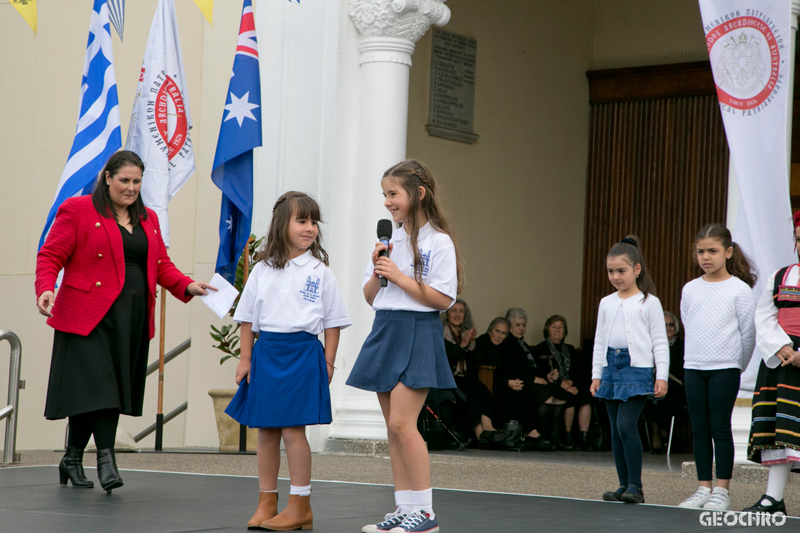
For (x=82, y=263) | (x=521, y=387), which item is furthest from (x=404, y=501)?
(x=521, y=387)

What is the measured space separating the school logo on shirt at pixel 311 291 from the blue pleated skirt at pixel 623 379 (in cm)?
201

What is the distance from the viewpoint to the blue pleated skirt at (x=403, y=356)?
3795mm

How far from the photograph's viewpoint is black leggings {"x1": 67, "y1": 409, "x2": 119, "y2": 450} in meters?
5.03

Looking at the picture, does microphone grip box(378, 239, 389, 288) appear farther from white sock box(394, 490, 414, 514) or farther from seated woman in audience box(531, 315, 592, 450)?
seated woman in audience box(531, 315, 592, 450)

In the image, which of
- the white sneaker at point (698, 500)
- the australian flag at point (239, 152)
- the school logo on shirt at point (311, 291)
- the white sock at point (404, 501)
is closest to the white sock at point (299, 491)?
the white sock at point (404, 501)

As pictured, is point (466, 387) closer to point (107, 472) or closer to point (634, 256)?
point (634, 256)

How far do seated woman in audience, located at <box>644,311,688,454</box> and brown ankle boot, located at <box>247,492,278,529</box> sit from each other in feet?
21.1

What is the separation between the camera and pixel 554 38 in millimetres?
12062

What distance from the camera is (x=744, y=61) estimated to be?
21.2 ft

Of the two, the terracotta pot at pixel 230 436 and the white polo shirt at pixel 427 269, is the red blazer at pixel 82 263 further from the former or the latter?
the terracotta pot at pixel 230 436

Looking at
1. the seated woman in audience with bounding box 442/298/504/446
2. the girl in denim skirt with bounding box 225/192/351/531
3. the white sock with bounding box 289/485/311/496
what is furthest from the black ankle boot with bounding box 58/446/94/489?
the seated woman in audience with bounding box 442/298/504/446

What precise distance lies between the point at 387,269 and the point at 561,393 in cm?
666

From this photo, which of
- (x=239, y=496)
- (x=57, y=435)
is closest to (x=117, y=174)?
(x=239, y=496)

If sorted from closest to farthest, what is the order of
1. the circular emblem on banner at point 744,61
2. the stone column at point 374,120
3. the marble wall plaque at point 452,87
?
the circular emblem on banner at point 744,61 → the stone column at point 374,120 → the marble wall plaque at point 452,87
